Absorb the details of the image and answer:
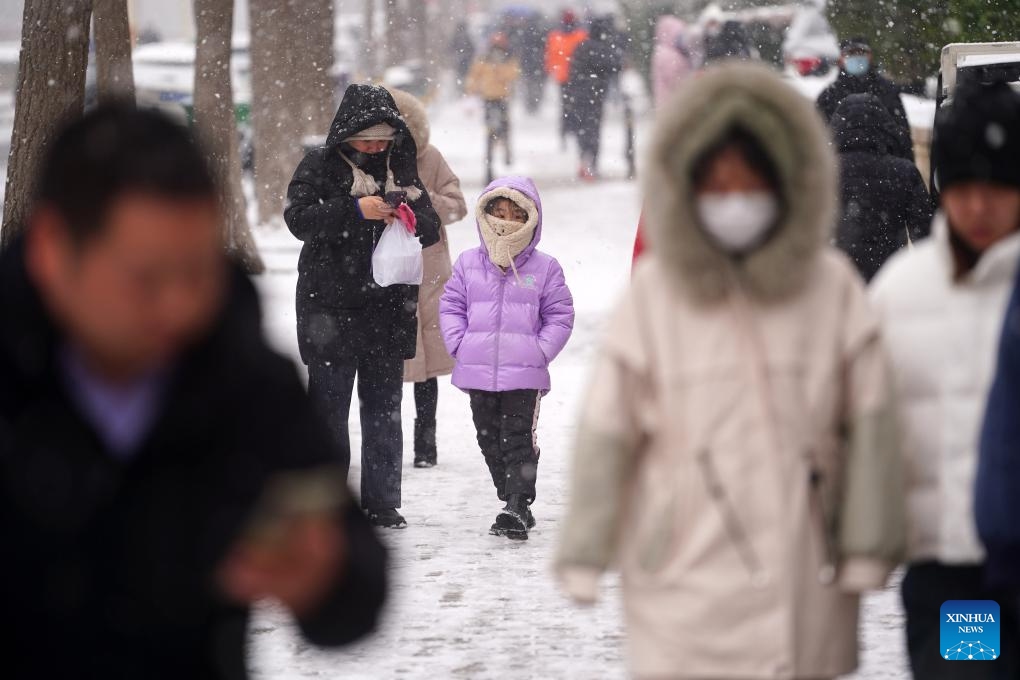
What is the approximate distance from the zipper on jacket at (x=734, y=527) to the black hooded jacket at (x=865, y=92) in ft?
20.5

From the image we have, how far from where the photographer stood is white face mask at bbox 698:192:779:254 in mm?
2971

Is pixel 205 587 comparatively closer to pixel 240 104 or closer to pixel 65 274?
pixel 65 274

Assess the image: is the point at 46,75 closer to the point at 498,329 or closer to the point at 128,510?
the point at 498,329

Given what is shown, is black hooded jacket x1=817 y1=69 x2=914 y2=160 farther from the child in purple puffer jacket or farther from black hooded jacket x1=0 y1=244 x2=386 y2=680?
black hooded jacket x1=0 y1=244 x2=386 y2=680

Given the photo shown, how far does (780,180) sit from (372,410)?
4.35m

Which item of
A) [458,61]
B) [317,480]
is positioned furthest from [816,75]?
[458,61]

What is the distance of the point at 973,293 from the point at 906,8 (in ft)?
41.6

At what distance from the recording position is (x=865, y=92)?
930 centimetres

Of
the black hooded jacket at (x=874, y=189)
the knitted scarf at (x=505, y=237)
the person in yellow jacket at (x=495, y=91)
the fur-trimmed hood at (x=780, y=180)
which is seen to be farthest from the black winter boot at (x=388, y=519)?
the person in yellow jacket at (x=495, y=91)

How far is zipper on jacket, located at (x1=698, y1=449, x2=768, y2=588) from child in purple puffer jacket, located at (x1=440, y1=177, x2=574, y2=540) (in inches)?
160

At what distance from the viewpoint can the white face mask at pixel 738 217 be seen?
9.75 ft

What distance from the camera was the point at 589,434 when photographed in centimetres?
297

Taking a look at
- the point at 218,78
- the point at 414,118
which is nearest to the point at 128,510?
the point at 414,118

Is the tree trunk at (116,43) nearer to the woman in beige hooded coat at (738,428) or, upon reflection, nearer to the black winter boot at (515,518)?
the black winter boot at (515,518)
